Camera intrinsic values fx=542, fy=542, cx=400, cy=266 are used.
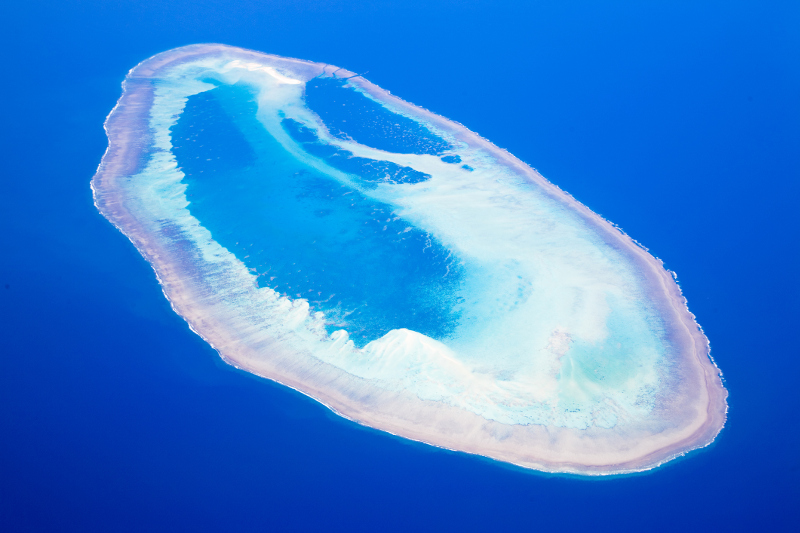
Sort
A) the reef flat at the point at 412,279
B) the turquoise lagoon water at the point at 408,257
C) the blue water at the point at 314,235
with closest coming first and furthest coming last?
the reef flat at the point at 412,279, the turquoise lagoon water at the point at 408,257, the blue water at the point at 314,235

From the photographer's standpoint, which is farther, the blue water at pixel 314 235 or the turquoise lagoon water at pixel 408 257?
the blue water at pixel 314 235

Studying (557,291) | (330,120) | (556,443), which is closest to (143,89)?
(330,120)

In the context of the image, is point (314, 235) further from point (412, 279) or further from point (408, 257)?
point (412, 279)

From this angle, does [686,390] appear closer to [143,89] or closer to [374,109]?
[374,109]

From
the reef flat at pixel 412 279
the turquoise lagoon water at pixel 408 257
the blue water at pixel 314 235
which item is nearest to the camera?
the reef flat at pixel 412 279

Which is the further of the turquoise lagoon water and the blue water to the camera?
the blue water

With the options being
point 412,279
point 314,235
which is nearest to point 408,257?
point 412,279
